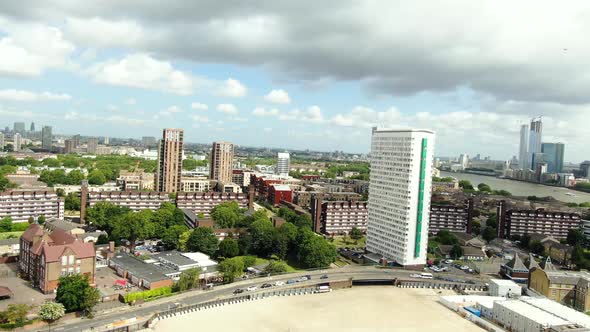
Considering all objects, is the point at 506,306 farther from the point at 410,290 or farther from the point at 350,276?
the point at 350,276

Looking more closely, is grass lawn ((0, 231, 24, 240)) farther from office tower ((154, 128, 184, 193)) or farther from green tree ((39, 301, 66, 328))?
office tower ((154, 128, 184, 193))

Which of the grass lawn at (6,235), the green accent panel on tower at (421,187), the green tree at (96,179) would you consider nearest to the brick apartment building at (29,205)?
the grass lawn at (6,235)

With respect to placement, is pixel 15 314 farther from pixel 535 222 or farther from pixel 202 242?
pixel 535 222

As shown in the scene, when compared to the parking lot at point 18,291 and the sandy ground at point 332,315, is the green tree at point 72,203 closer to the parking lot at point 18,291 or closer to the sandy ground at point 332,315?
the parking lot at point 18,291

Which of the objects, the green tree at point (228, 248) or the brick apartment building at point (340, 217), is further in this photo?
the brick apartment building at point (340, 217)

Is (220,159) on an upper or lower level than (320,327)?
upper

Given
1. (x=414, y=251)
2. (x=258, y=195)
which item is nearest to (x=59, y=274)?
(x=414, y=251)
